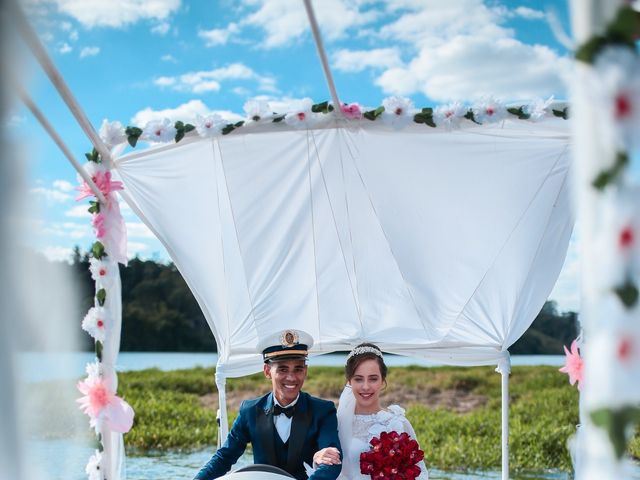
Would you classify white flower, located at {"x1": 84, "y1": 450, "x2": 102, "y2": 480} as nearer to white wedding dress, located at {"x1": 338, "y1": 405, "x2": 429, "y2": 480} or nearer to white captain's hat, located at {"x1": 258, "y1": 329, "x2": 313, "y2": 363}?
white captain's hat, located at {"x1": 258, "y1": 329, "x2": 313, "y2": 363}

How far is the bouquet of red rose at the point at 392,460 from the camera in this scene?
4512 mm

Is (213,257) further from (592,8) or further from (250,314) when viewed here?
(592,8)

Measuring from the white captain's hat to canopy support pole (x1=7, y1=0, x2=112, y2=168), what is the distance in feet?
4.98

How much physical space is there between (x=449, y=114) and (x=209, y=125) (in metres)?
1.49

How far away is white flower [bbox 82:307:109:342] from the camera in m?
4.85

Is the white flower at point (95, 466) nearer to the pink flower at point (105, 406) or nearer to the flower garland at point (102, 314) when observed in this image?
the flower garland at point (102, 314)

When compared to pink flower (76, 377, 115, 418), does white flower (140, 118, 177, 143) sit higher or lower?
higher

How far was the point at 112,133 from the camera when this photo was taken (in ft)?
16.6

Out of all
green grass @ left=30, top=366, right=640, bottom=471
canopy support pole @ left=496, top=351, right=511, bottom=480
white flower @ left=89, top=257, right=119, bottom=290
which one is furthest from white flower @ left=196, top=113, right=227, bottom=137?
green grass @ left=30, top=366, right=640, bottom=471

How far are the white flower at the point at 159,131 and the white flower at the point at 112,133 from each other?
13 centimetres

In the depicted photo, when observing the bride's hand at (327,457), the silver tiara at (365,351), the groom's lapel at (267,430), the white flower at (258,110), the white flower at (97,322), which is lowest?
the bride's hand at (327,457)

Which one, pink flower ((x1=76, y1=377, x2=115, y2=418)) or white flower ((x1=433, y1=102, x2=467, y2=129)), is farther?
white flower ((x1=433, y1=102, x2=467, y2=129))

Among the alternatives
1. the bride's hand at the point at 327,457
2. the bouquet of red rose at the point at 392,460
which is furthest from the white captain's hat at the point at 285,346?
the bouquet of red rose at the point at 392,460

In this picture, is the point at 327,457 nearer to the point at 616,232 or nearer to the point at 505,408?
the point at 505,408
